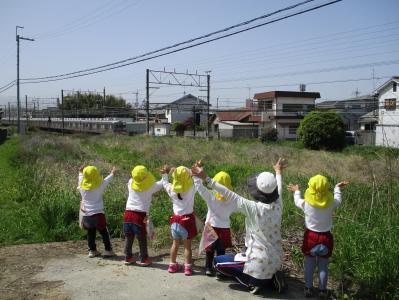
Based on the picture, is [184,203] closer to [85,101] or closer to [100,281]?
[100,281]

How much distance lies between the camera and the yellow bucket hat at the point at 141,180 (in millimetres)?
4984

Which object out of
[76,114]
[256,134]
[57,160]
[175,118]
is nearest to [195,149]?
[57,160]

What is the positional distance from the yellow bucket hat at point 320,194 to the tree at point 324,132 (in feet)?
86.8

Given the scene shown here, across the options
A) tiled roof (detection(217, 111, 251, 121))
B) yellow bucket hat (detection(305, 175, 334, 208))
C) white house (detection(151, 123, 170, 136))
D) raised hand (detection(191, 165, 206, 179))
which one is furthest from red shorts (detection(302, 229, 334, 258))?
white house (detection(151, 123, 170, 136))

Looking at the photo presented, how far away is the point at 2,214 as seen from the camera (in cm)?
777

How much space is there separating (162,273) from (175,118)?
53488 mm

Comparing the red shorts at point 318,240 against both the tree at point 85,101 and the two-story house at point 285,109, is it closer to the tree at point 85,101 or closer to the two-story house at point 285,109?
the two-story house at point 285,109

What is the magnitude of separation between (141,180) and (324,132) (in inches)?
1035

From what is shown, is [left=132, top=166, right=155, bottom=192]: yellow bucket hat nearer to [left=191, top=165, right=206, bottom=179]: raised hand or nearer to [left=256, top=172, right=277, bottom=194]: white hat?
[left=191, top=165, right=206, bottom=179]: raised hand

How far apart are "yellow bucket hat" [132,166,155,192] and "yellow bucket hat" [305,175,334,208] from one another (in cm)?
203

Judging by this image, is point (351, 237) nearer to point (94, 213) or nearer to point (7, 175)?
point (94, 213)

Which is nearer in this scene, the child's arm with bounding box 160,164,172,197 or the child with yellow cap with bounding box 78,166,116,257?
the child's arm with bounding box 160,164,172,197

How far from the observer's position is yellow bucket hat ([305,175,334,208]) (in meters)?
4.02

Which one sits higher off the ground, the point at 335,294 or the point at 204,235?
the point at 204,235
